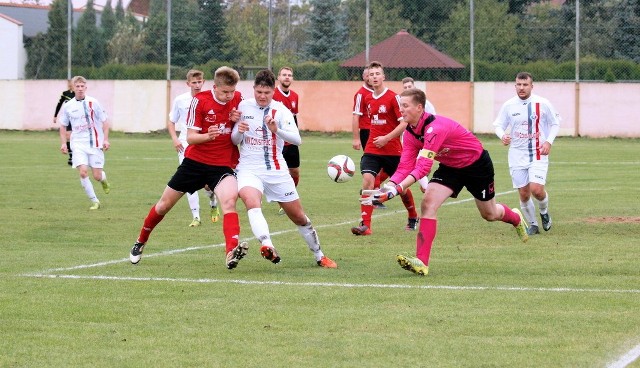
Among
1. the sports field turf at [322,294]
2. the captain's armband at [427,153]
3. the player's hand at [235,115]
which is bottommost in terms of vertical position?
the sports field turf at [322,294]

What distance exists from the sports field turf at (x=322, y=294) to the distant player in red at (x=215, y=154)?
548mm

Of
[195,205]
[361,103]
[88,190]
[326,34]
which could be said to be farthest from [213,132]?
[326,34]

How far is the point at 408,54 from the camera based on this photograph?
40.4 metres

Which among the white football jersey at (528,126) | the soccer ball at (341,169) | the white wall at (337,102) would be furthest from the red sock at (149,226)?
the white wall at (337,102)

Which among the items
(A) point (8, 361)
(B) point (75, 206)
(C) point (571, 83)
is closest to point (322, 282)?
(A) point (8, 361)

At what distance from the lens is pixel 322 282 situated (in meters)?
9.93

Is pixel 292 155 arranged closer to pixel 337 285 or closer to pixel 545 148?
pixel 545 148

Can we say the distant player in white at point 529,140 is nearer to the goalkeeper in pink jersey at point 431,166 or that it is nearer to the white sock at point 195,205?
the goalkeeper in pink jersey at point 431,166

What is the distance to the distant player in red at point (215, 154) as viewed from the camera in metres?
10.7

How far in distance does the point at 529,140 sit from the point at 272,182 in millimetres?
4858

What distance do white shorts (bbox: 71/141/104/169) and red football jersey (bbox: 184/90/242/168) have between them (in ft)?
24.7

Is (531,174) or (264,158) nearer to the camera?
(264,158)

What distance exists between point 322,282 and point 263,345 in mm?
2736

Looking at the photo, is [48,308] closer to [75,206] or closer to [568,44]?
[75,206]
